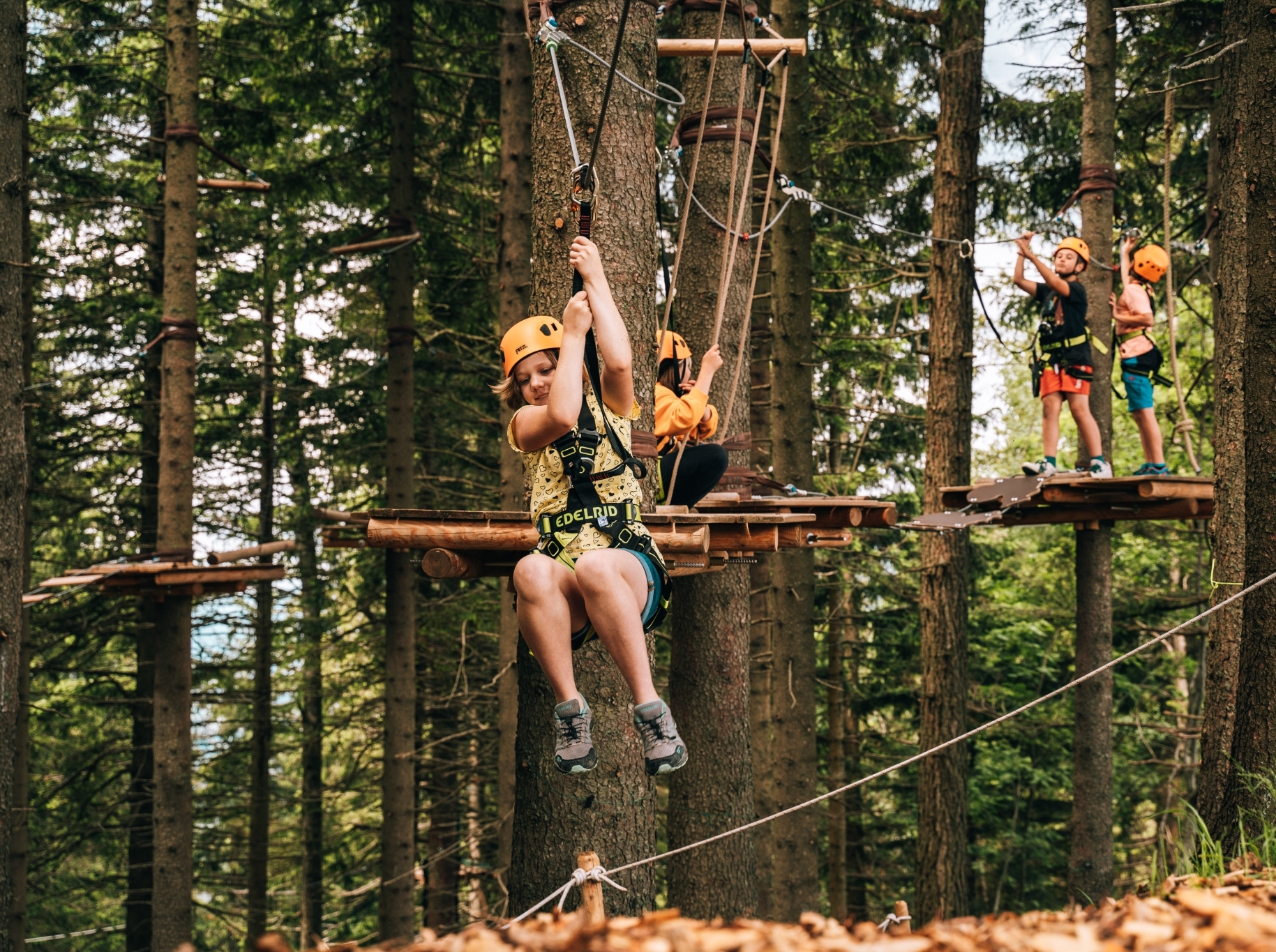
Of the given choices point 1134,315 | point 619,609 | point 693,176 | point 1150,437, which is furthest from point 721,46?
point 1150,437

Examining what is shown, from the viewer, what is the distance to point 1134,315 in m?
8.08

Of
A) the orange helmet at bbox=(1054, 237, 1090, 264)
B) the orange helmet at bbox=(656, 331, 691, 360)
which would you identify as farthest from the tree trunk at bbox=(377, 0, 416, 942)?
the orange helmet at bbox=(1054, 237, 1090, 264)

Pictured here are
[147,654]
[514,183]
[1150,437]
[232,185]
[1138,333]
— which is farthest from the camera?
[147,654]

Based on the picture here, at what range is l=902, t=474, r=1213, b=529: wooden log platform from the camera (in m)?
6.76

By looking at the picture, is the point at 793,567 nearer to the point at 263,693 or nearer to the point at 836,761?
the point at 836,761

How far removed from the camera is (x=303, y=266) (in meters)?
12.3

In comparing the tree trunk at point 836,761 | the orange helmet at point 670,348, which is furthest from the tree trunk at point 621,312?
the tree trunk at point 836,761

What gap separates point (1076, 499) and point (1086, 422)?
3.36 ft

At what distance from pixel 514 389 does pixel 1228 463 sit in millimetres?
3146

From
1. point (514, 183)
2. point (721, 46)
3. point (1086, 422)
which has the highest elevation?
point (514, 183)

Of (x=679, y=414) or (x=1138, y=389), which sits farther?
(x=1138, y=389)

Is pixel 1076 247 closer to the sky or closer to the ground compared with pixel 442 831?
closer to the sky

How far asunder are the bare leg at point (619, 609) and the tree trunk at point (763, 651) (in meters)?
7.44

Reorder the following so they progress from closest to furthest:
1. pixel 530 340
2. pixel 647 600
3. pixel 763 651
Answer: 1. pixel 647 600
2. pixel 530 340
3. pixel 763 651
